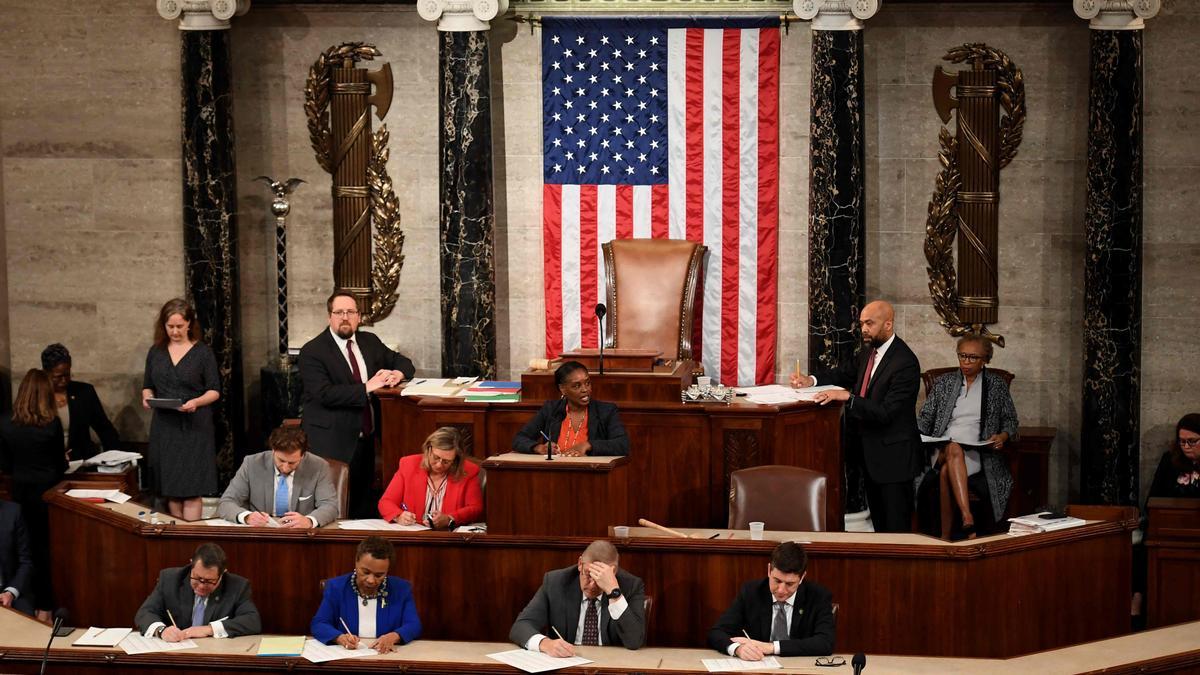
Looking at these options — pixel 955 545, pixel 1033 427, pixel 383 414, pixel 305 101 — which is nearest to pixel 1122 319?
pixel 1033 427

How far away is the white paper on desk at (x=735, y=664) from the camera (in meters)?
6.65

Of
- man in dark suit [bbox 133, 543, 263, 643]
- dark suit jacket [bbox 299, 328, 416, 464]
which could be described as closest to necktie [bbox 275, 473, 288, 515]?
man in dark suit [bbox 133, 543, 263, 643]

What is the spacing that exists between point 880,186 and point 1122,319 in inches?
83.7

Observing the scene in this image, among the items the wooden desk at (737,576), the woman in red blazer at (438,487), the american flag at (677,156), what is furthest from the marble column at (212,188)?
the woman in red blazer at (438,487)

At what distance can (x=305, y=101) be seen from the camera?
12.4 m

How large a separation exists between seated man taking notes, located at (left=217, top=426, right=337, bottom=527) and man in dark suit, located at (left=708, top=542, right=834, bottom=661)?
2.49m

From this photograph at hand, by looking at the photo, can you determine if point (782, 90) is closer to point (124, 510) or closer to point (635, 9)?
point (635, 9)

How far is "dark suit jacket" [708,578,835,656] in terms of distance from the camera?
7.16 metres

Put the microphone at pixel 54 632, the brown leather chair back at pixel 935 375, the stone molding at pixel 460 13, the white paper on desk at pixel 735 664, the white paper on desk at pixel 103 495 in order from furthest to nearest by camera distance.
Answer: the brown leather chair back at pixel 935 375
the stone molding at pixel 460 13
the white paper on desk at pixel 103 495
the white paper on desk at pixel 735 664
the microphone at pixel 54 632

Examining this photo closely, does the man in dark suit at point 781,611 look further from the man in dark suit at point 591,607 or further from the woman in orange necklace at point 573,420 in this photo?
the woman in orange necklace at point 573,420

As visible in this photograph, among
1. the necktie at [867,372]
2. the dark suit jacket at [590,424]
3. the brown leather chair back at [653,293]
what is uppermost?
the brown leather chair back at [653,293]

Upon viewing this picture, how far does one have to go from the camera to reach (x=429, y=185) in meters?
12.4

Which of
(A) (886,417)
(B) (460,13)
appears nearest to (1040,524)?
(A) (886,417)

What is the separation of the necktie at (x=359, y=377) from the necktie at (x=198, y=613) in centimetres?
283
